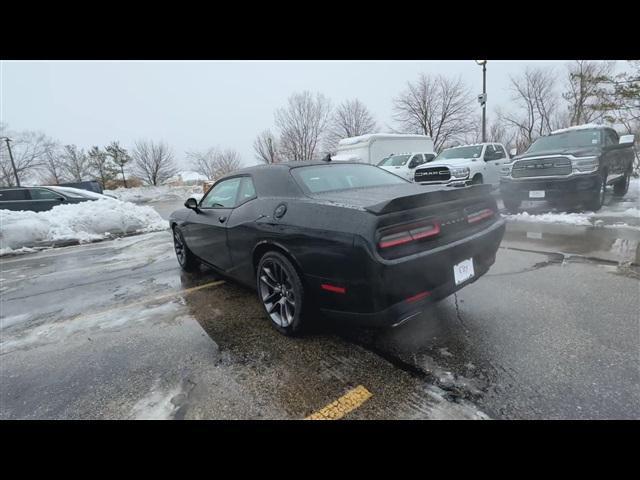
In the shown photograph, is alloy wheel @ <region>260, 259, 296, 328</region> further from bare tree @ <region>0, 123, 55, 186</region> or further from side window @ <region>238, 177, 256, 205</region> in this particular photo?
bare tree @ <region>0, 123, 55, 186</region>

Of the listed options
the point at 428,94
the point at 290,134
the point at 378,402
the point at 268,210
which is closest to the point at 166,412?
the point at 378,402

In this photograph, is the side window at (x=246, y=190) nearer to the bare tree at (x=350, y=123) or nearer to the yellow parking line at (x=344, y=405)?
the yellow parking line at (x=344, y=405)

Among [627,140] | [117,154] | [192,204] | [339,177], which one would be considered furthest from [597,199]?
[117,154]

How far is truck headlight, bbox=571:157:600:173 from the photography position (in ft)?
20.9

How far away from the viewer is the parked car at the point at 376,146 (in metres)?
16.6

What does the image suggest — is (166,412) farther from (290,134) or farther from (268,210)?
(290,134)

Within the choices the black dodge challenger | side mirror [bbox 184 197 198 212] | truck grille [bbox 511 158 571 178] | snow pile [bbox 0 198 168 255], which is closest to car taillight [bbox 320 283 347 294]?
the black dodge challenger

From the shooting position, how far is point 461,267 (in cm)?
238

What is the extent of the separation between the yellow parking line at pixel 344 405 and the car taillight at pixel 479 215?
1570 millimetres

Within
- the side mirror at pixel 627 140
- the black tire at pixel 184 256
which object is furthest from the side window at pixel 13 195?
the side mirror at pixel 627 140

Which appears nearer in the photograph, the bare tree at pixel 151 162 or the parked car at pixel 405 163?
the parked car at pixel 405 163

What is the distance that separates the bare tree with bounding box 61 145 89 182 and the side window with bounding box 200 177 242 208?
5457 centimetres

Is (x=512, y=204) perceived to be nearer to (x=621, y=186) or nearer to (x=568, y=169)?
(x=568, y=169)
